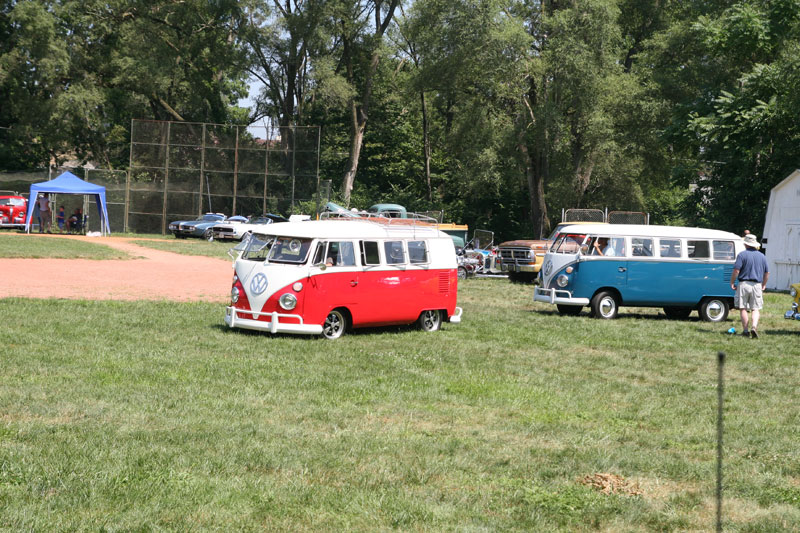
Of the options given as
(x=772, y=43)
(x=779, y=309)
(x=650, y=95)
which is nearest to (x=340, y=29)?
(x=650, y=95)

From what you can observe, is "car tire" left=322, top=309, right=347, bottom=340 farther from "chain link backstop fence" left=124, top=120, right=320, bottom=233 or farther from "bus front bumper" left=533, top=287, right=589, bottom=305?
"chain link backstop fence" left=124, top=120, right=320, bottom=233

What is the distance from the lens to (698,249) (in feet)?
65.8

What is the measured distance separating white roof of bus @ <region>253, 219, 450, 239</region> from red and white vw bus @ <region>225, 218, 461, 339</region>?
0.05ft

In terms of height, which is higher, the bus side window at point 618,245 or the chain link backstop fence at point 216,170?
the chain link backstop fence at point 216,170

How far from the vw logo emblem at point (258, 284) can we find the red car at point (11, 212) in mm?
35600

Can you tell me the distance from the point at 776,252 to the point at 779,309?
942 cm

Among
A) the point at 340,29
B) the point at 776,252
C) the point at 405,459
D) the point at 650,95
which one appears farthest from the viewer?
the point at 340,29

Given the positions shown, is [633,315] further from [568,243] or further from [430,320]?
[430,320]

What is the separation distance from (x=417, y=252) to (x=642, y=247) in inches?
247

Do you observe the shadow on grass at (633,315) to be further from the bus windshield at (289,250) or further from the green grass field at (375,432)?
the bus windshield at (289,250)

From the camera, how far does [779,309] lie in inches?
916

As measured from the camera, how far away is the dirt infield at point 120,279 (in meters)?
19.8

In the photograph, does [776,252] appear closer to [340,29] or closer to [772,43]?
[772,43]

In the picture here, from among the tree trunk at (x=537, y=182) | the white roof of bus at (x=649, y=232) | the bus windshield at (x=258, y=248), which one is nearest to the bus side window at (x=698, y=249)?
the white roof of bus at (x=649, y=232)
